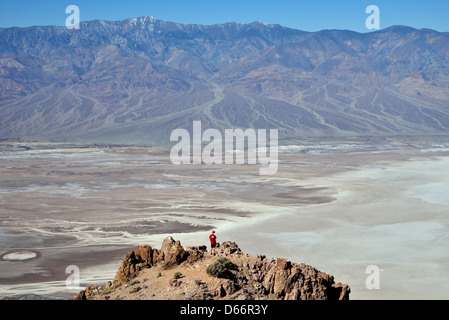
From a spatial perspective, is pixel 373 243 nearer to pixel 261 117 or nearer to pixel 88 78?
pixel 261 117

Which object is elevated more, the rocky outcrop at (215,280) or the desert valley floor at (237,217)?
the desert valley floor at (237,217)

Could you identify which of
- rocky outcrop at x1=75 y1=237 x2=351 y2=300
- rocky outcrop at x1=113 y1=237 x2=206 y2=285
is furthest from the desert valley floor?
rocky outcrop at x1=75 y1=237 x2=351 y2=300

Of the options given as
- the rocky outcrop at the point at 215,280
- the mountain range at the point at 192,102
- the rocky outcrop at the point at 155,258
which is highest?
the mountain range at the point at 192,102

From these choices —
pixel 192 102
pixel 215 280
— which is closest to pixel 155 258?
pixel 215 280

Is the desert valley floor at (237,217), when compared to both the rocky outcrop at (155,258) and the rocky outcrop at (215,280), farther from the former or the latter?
the rocky outcrop at (215,280)

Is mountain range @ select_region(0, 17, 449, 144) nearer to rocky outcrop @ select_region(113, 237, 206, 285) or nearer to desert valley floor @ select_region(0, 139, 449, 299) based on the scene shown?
desert valley floor @ select_region(0, 139, 449, 299)

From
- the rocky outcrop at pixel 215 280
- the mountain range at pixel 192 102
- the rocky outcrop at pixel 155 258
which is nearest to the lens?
the rocky outcrop at pixel 215 280

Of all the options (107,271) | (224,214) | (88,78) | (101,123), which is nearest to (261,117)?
(101,123)

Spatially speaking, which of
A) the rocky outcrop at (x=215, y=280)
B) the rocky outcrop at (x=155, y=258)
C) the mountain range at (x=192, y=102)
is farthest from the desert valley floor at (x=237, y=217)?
the mountain range at (x=192, y=102)

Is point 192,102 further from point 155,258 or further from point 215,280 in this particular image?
point 215,280
